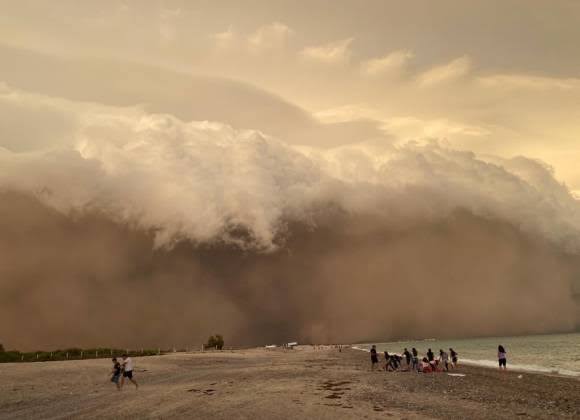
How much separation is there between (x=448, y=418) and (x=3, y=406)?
88.2 ft

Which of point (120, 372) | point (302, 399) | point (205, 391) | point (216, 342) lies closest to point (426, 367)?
point (302, 399)

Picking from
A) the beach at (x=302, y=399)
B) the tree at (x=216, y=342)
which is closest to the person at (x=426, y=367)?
the beach at (x=302, y=399)

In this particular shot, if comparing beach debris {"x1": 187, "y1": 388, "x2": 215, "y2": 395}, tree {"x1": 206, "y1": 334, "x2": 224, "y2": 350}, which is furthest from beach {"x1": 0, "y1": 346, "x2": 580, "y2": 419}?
tree {"x1": 206, "y1": 334, "x2": 224, "y2": 350}

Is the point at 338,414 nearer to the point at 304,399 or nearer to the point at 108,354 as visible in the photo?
the point at 304,399

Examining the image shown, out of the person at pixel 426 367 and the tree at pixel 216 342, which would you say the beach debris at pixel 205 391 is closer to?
the person at pixel 426 367

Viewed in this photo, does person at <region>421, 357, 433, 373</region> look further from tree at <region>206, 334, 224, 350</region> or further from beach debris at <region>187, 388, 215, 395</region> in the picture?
tree at <region>206, 334, 224, 350</region>

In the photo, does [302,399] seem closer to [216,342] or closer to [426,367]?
[426,367]

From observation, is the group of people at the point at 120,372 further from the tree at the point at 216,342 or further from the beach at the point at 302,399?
the tree at the point at 216,342

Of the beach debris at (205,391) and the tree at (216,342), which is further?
the tree at (216,342)

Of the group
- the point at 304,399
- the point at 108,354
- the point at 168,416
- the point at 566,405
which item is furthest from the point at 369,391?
the point at 108,354

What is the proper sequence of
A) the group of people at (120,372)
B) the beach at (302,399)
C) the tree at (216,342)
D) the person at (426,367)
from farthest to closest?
1. the tree at (216,342)
2. the person at (426,367)
3. the group of people at (120,372)
4. the beach at (302,399)

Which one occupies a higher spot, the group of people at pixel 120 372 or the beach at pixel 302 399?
the group of people at pixel 120 372

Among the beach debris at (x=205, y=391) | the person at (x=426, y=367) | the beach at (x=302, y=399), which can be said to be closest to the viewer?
the beach at (x=302, y=399)

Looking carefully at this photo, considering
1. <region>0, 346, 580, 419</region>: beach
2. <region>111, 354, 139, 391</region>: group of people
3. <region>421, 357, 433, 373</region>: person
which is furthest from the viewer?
<region>421, 357, 433, 373</region>: person
